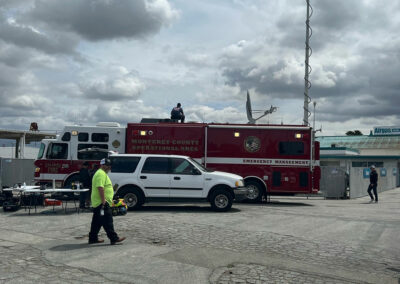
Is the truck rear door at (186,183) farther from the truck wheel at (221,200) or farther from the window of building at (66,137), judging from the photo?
the window of building at (66,137)

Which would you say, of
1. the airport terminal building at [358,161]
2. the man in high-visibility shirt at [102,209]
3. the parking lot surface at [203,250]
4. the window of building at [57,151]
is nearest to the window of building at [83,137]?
the window of building at [57,151]

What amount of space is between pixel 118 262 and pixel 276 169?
1013 cm

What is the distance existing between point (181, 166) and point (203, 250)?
5495mm

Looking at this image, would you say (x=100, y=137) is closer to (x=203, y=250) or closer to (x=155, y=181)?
(x=155, y=181)

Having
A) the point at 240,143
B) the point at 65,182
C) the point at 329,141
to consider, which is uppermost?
the point at 329,141

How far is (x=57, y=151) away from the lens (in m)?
15.7

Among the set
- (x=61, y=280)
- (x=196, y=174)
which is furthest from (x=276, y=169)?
(x=61, y=280)

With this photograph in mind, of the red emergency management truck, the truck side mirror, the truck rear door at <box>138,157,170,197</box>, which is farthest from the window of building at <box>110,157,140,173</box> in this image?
the red emergency management truck

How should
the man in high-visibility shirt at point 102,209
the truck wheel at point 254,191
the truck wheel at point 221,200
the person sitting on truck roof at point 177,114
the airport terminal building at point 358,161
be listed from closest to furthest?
1. the man in high-visibility shirt at point 102,209
2. the truck wheel at point 221,200
3. the truck wheel at point 254,191
4. the person sitting on truck roof at point 177,114
5. the airport terminal building at point 358,161

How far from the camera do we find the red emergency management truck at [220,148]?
51.1ft

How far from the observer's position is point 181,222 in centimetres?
1038

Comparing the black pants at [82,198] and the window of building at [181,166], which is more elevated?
the window of building at [181,166]

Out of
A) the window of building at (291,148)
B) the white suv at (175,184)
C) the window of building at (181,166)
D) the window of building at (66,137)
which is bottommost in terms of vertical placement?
the white suv at (175,184)

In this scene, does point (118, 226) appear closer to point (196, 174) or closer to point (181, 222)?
point (181, 222)
